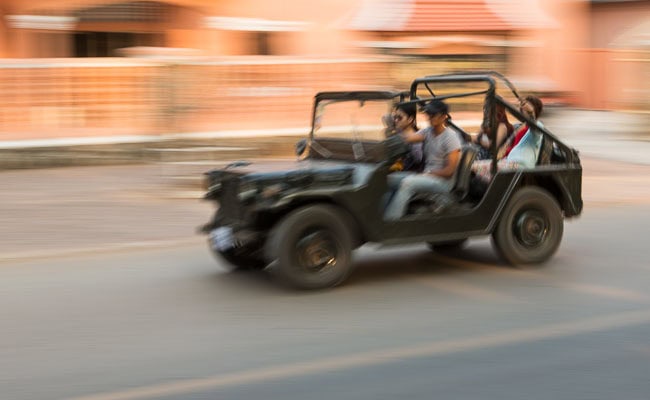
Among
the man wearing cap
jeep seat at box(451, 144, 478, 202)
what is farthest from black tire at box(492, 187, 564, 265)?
the man wearing cap

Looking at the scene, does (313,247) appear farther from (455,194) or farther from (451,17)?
(451,17)

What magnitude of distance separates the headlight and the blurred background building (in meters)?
6.14

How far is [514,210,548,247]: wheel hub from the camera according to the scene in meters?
7.71

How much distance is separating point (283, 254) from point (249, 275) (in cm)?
90

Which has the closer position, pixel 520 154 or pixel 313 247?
pixel 313 247

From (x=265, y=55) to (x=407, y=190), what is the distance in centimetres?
1249

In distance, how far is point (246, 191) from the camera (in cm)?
675

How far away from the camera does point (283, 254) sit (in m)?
6.69

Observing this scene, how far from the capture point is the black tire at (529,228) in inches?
301

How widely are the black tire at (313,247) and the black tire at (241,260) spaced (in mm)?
603

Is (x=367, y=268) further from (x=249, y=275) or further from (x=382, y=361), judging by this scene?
(x=382, y=361)

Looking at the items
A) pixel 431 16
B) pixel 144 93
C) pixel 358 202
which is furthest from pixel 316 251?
pixel 431 16

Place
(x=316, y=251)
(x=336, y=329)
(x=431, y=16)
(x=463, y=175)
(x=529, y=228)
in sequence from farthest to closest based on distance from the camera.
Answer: (x=431, y=16) → (x=529, y=228) → (x=463, y=175) → (x=316, y=251) → (x=336, y=329)

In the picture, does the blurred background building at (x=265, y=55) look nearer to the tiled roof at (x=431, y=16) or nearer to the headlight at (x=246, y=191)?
the tiled roof at (x=431, y=16)
